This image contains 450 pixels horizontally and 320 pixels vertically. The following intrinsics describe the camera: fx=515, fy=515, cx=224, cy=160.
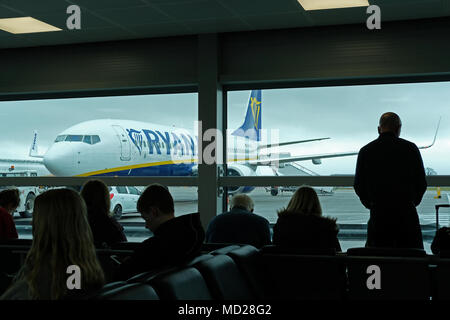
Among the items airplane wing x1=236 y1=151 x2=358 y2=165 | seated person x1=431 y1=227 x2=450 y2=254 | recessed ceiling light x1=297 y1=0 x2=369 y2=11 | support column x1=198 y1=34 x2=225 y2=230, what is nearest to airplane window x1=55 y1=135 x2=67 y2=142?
support column x1=198 y1=34 x2=225 y2=230

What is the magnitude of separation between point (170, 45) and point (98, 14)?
1.16 meters

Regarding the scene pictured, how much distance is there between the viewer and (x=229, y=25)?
543cm

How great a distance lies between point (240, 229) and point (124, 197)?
129 inches

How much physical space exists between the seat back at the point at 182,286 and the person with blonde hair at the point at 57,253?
20 cm

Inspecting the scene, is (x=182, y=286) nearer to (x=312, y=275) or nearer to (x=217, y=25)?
(x=312, y=275)

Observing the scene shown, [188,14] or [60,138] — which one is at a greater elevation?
[188,14]

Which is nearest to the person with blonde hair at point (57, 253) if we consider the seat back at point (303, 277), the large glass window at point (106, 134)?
the seat back at point (303, 277)

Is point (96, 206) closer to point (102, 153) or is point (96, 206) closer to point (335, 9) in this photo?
point (335, 9)

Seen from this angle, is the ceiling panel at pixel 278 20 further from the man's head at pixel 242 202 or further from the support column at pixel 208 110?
the man's head at pixel 242 202

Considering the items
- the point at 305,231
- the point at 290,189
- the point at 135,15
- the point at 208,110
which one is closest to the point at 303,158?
the point at 290,189

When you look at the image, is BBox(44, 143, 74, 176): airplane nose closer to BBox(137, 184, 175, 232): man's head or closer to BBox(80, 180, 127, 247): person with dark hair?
BBox(80, 180, 127, 247): person with dark hair

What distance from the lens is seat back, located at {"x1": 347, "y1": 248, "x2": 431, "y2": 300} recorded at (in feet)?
8.00

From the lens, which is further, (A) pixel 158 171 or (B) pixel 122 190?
(A) pixel 158 171

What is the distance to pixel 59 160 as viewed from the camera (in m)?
7.16
